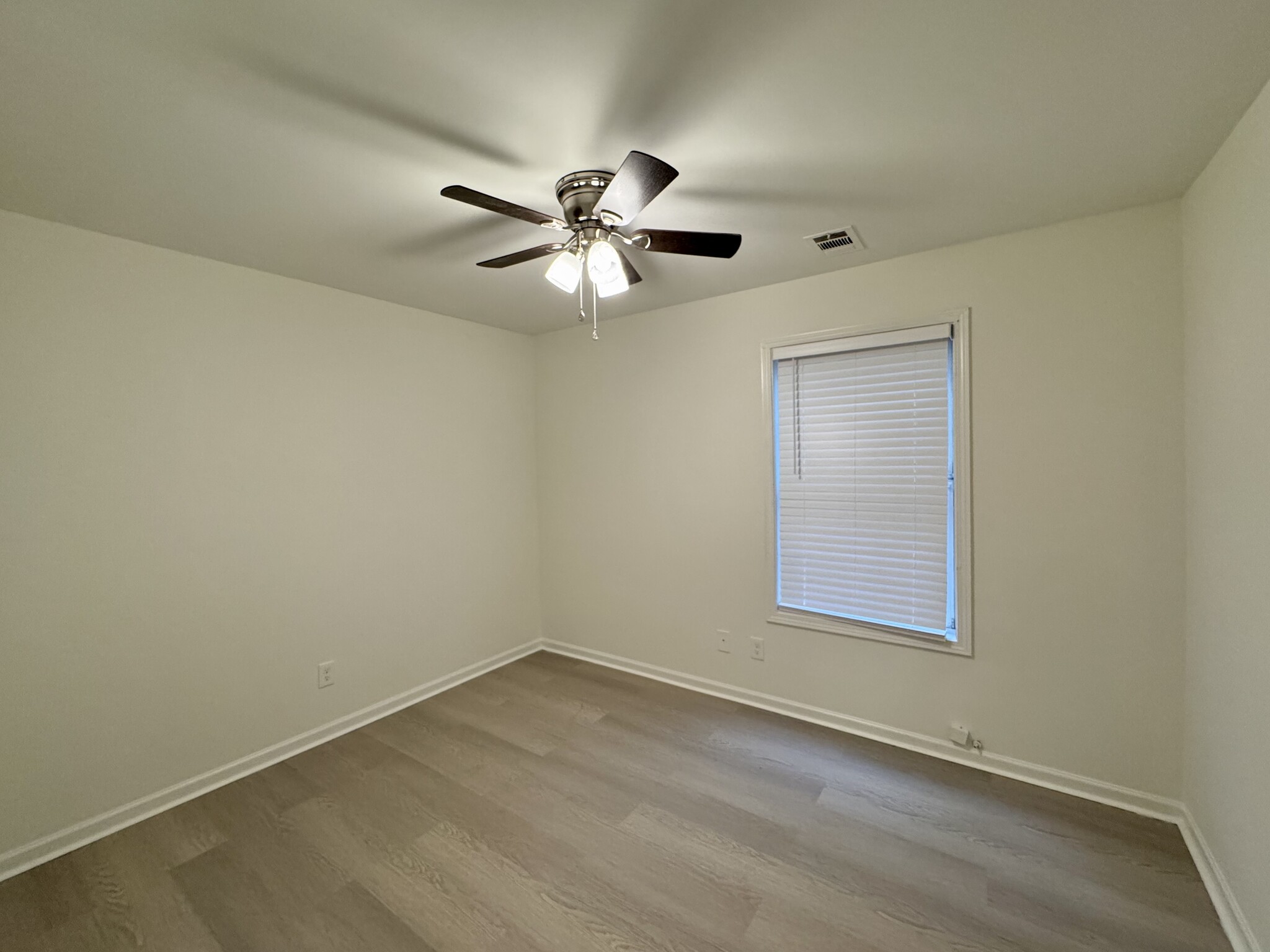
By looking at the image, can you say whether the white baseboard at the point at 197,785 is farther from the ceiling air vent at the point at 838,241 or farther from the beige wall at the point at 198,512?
the ceiling air vent at the point at 838,241

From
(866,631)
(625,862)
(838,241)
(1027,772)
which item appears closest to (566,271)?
(838,241)

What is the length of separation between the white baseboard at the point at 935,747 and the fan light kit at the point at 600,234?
241 centimetres

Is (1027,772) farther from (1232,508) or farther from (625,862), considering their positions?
(625,862)

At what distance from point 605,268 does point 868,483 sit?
5.83 ft

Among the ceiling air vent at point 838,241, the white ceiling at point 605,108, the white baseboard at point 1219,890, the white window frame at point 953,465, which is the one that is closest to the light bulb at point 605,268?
the white ceiling at point 605,108

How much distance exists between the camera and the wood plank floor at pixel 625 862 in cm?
158

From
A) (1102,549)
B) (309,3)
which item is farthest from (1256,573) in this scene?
(309,3)

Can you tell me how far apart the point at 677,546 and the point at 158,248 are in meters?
2.96

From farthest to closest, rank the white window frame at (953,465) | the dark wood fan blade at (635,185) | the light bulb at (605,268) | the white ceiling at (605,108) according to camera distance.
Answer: the white window frame at (953,465) < the light bulb at (605,268) < the dark wood fan blade at (635,185) < the white ceiling at (605,108)

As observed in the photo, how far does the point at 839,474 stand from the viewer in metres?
2.74

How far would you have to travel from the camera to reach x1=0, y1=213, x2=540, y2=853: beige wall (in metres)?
1.93

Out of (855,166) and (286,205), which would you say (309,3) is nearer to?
(286,205)

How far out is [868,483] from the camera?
2660mm

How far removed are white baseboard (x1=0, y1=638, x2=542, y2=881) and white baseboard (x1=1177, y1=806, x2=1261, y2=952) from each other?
11.4 feet
